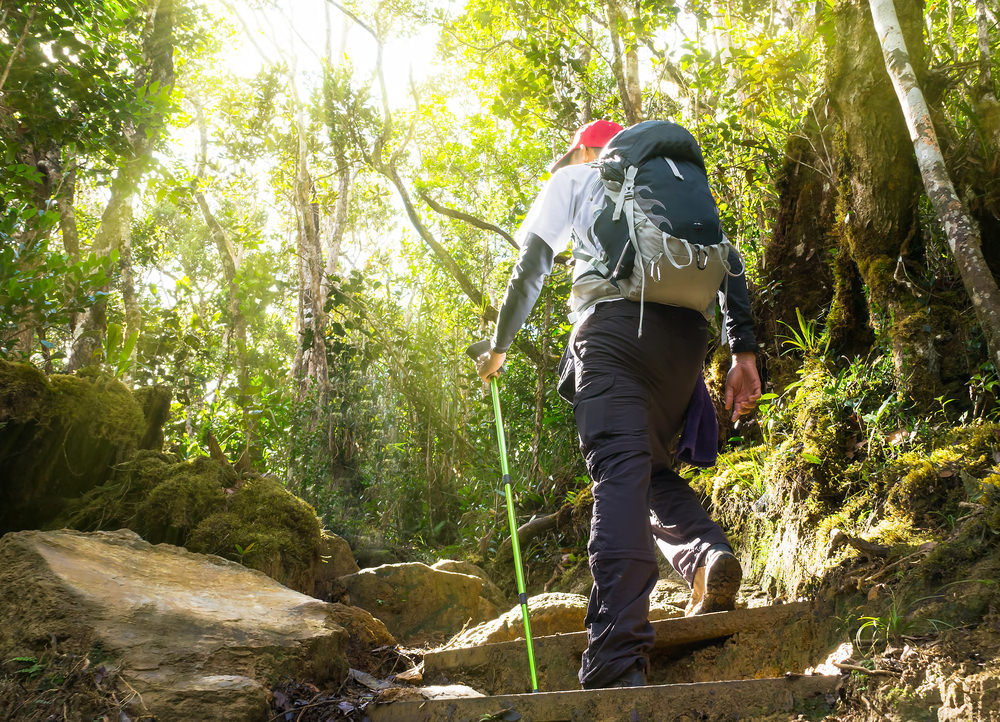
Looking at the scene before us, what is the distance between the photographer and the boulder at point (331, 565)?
15.3ft

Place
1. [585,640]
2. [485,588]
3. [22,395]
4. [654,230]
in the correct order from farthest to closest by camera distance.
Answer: [485,588] → [22,395] → [585,640] → [654,230]

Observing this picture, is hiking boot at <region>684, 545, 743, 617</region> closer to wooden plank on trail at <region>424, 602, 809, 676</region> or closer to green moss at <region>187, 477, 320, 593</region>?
wooden plank on trail at <region>424, 602, 809, 676</region>

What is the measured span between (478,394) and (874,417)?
6.25 m

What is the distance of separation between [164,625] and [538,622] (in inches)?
70.4

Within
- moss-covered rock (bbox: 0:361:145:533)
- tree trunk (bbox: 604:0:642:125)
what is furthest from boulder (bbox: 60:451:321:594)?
tree trunk (bbox: 604:0:642:125)

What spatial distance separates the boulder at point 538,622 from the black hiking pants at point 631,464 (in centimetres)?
71

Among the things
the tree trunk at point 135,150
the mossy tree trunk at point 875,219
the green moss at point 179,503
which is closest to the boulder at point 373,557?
the green moss at point 179,503

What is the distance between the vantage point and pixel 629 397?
8.89ft

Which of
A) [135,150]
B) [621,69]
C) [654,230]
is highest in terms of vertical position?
[135,150]

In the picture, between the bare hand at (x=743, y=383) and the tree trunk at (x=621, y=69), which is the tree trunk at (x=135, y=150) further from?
the bare hand at (x=743, y=383)

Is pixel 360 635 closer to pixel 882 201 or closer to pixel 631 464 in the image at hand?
pixel 631 464

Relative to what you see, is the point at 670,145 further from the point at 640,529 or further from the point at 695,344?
the point at 640,529

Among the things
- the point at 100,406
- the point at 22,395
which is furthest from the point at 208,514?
the point at 22,395

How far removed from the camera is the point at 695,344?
2.96m
